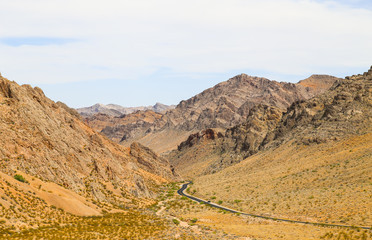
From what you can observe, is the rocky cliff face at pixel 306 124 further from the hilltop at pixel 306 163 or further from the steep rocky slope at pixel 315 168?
the steep rocky slope at pixel 315 168

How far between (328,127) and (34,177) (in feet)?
285

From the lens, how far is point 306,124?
419ft

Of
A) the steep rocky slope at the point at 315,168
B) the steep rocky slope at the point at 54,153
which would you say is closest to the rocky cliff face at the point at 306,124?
the steep rocky slope at the point at 315,168

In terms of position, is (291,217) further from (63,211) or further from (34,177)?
(34,177)

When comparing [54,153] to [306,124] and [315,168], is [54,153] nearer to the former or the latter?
[315,168]

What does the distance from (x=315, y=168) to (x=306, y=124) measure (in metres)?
39.1

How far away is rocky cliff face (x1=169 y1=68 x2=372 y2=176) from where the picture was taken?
11075 cm

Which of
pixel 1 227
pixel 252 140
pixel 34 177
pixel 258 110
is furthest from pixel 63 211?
pixel 258 110

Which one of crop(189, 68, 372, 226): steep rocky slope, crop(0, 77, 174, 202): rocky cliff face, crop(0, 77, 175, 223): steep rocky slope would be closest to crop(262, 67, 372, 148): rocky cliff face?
crop(189, 68, 372, 226): steep rocky slope

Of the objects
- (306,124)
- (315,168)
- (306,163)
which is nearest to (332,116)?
(306,124)

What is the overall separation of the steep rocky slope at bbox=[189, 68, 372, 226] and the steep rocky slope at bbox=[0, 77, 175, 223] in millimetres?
24982

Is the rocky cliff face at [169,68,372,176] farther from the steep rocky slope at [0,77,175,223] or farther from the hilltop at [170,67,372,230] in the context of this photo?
Answer: the steep rocky slope at [0,77,175,223]

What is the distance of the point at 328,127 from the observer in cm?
11431

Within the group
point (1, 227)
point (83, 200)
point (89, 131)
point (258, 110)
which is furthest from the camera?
point (258, 110)
